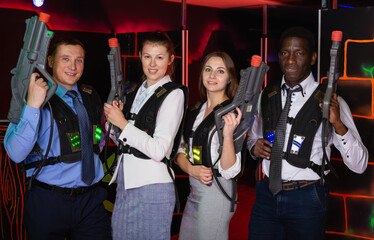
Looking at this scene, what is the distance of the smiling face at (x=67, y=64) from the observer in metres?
2.33

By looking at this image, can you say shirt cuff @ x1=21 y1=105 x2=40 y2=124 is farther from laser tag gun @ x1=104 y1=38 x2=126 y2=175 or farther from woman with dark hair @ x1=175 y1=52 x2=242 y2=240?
woman with dark hair @ x1=175 y1=52 x2=242 y2=240

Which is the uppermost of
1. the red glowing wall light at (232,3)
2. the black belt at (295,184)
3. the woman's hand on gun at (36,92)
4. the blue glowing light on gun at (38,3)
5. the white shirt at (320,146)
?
the red glowing wall light at (232,3)

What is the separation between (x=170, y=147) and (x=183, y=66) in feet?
5.23

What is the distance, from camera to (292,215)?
222cm

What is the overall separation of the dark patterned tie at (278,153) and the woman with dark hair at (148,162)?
519mm

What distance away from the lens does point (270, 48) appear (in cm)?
509

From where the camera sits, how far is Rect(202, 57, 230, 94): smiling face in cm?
238

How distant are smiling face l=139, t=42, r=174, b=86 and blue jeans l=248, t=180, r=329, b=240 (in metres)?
0.85

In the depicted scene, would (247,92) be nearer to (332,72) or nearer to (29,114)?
(332,72)

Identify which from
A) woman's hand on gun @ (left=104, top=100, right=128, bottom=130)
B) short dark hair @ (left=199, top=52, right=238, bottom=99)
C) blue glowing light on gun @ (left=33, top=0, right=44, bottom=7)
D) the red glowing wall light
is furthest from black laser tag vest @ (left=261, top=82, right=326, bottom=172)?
the red glowing wall light

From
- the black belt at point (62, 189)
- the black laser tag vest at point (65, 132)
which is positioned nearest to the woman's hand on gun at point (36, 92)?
the black laser tag vest at point (65, 132)

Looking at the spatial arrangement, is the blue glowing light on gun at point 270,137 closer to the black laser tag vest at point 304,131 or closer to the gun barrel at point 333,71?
the black laser tag vest at point 304,131

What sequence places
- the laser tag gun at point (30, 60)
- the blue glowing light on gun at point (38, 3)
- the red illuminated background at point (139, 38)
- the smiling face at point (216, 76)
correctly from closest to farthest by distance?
the laser tag gun at point (30, 60), the smiling face at point (216, 76), the red illuminated background at point (139, 38), the blue glowing light on gun at point (38, 3)

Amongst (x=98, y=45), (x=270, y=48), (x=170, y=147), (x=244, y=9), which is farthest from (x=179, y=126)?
(x=244, y=9)
